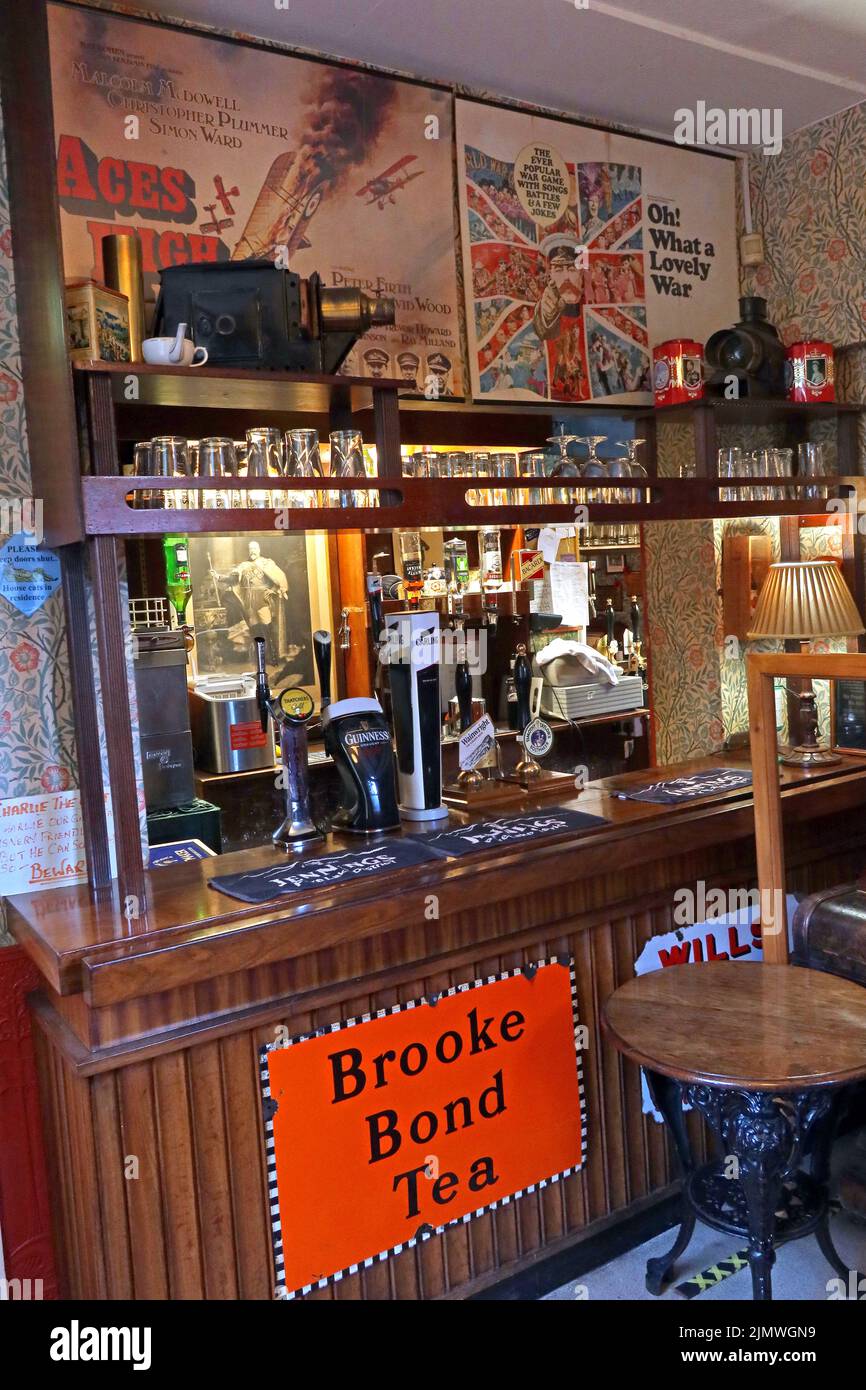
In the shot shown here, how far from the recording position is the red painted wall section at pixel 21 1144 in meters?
2.56

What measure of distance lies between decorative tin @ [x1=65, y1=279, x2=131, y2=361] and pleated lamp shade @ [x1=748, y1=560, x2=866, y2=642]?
2.39m

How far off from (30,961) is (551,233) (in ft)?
9.50

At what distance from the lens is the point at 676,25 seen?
3227 mm

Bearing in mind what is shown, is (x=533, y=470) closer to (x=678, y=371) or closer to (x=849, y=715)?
(x=678, y=371)

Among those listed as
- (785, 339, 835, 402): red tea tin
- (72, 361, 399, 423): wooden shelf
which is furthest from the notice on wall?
(785, 339, 835, 402): red tea tin

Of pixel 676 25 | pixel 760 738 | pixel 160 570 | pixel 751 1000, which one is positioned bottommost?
pixel 751 1000

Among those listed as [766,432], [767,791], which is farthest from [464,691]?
[766,432]

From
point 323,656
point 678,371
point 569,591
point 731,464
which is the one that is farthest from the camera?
point 569,591

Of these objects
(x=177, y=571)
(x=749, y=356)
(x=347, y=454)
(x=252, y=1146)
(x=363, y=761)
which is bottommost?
(x=252, y=1146)

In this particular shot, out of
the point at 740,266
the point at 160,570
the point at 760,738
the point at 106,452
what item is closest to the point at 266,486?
the point at 106,452

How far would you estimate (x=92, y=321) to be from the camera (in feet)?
7.61

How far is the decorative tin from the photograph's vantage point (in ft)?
7.61

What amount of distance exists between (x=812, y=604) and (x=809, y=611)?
0.09ft
